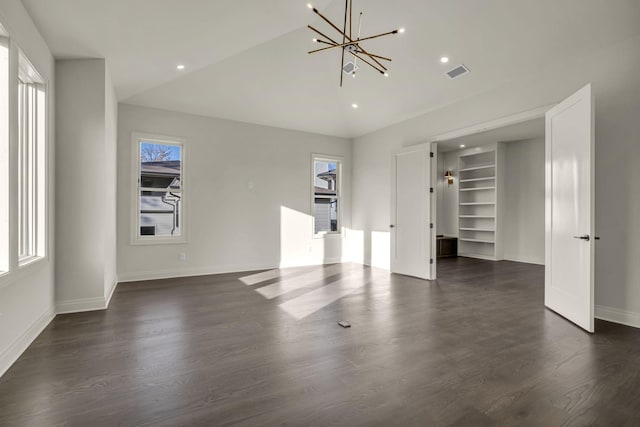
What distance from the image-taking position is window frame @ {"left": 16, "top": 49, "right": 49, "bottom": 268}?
3074mm

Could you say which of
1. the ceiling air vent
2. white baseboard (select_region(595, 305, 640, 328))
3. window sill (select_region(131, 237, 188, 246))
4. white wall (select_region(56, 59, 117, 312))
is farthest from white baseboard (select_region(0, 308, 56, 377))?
the ceiling air vent

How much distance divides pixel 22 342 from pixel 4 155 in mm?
1482

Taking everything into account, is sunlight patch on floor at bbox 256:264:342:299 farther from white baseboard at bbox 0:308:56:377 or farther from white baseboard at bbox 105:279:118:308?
white baseboard at bbox 0:308:56:377

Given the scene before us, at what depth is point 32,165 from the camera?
317cm

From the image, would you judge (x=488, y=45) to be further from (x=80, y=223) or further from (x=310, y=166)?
(x=80, y=223)

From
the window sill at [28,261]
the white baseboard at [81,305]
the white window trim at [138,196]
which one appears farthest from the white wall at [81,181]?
the white window trim at [138,196]

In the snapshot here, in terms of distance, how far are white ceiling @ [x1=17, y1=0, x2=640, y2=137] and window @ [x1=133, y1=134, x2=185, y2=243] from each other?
70 cm

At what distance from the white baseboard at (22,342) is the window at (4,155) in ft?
1.99

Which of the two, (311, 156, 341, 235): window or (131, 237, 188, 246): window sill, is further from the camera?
(311, 156, 341, 235): window

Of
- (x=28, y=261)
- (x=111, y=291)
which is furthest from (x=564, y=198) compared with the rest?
(x=111, y=291)

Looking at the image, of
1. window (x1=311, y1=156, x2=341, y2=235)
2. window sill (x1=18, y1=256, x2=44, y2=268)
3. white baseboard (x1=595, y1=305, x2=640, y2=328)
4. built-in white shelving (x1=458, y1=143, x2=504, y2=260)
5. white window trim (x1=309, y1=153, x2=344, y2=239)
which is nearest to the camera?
window sill (x1=18, y1=256, x2=44, y2=268)

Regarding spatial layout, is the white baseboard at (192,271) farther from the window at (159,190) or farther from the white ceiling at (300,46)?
the white ceiling at (300,46)

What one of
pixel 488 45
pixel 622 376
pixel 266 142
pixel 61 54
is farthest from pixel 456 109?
pixel 61 54

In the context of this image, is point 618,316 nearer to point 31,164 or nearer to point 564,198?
point 564,198
